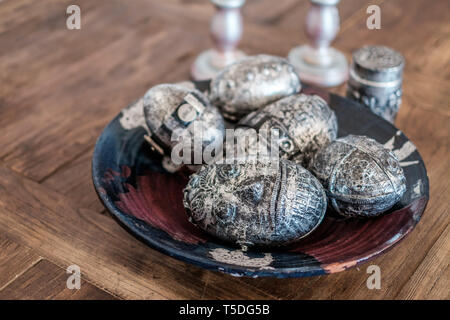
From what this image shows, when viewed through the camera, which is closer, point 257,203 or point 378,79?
point 257,203

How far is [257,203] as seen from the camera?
54 cm

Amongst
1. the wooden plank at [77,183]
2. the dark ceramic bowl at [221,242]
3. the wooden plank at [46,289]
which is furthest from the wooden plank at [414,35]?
the wooden plank at [46,289]

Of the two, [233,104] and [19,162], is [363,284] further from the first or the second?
[19,162]

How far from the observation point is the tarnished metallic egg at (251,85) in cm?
72

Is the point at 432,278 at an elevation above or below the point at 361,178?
below

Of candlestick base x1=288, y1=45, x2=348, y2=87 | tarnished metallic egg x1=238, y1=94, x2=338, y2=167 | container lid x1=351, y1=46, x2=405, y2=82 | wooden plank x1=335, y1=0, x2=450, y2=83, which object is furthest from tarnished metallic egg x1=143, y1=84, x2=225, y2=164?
wooden plank x1=335, y1=0, x2=450, y2=83

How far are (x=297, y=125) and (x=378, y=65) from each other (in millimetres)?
205

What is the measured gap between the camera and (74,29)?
108 centimetres

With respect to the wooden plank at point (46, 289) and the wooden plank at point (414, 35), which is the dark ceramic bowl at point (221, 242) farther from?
the wooden plank at point (414, 35)

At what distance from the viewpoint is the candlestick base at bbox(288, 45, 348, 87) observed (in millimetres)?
974

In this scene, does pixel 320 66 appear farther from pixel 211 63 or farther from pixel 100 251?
pixel 100 251

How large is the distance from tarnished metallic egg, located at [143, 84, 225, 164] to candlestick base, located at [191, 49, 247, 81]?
0.97ft

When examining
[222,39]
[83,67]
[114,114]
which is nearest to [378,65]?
[222,39]

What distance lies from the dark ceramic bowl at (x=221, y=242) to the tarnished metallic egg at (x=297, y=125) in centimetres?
8
